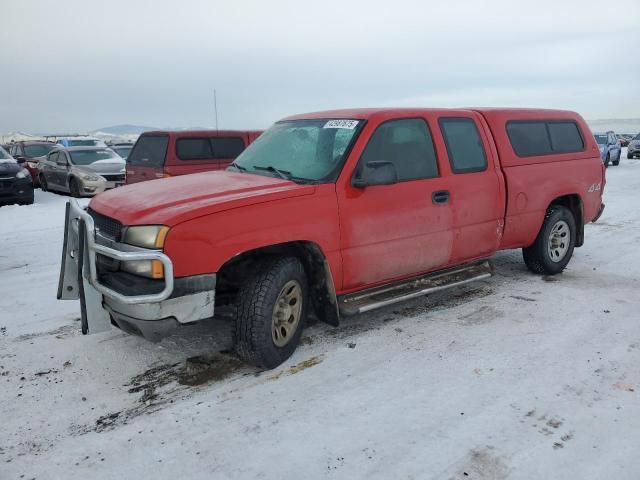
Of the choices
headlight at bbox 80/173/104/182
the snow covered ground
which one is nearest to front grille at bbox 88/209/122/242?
the snow covered ground

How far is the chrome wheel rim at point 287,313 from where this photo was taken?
12.7ft

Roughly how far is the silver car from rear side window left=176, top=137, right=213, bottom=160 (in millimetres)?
4153

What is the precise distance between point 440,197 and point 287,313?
172 centimetres

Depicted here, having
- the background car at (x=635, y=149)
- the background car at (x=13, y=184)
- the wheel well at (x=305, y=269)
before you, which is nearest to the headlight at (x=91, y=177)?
the background car at (x=13, y=184)

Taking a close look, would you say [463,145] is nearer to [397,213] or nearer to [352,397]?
[397,213]

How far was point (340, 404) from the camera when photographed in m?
3.34

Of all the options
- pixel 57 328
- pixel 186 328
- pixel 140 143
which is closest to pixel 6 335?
pixel 57 328

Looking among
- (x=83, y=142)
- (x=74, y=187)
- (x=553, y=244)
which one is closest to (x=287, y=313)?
(x=553, y=244)

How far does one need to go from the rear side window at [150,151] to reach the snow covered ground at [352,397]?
557 cm

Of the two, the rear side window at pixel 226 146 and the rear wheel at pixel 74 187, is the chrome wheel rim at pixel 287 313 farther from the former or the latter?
the rear wheel at pixel 74 187

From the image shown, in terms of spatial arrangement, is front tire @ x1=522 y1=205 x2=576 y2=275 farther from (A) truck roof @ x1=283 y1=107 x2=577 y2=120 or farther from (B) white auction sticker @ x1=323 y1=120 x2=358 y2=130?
(B) white auction sticker @ x1=323 y1=120 x2=358 y2=130

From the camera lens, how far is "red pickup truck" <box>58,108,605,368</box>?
134 inches

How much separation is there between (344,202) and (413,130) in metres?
1.13

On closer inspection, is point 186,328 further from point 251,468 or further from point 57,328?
point 251,468
